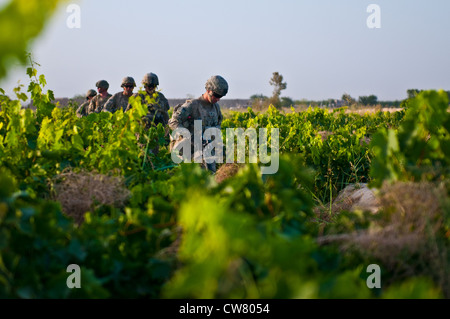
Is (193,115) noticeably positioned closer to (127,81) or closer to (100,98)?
(127,81)

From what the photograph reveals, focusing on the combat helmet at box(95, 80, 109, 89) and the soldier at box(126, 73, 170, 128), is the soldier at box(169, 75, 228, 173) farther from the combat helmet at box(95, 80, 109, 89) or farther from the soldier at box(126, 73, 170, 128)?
the combat helmet at box(95, 80, 109, 89)

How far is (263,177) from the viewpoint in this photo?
2.30 meters

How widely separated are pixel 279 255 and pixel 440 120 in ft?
4.30

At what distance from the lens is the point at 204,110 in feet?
24.6

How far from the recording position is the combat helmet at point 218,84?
7.21 m

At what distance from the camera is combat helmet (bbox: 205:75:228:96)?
7207mm

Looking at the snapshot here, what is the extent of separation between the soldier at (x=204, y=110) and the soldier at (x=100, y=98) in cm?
506

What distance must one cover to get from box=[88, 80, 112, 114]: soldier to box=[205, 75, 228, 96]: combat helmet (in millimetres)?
5359

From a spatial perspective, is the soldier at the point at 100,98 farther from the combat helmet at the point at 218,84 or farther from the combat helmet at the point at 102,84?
the combat helmet at the point at 218,84

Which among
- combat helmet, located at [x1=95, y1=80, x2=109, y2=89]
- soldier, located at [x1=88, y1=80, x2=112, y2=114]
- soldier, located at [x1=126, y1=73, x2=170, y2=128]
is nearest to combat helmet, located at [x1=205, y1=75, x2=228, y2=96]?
soldier, located at [x1=126, y1=73, x2=170, y2=128]

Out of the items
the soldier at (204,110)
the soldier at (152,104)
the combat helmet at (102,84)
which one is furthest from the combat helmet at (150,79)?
the combat helmet at (102,84)

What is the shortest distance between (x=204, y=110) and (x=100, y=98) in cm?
591

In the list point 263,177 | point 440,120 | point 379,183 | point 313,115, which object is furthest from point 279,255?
point 313,115

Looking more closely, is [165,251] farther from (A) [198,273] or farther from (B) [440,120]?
(B) [440,120]
